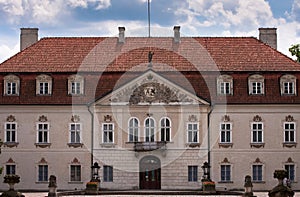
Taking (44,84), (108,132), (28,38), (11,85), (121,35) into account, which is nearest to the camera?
(108,132)

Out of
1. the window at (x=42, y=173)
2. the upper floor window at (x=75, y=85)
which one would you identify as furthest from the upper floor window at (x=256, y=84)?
the window at (x=42, y=173)

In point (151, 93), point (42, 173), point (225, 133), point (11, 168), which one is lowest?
point (42, 173)

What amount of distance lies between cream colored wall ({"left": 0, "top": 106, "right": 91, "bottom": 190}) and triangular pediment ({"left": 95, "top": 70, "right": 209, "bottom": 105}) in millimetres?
2613

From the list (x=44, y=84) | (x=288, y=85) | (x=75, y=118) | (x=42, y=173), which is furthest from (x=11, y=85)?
(x=288, y=85)

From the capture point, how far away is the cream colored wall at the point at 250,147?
49.0 metres

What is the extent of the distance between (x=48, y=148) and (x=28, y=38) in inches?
355

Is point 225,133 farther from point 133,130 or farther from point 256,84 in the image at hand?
point 133,130

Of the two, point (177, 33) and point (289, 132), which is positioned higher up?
point (177, 33)

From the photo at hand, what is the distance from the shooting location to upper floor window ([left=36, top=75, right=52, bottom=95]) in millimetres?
49625

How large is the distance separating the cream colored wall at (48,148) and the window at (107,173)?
1119mm

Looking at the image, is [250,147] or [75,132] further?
[75,132]

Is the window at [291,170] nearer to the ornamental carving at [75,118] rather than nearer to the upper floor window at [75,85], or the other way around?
the ornamental carving at [75,118]

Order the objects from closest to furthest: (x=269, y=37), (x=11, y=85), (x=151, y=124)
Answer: (x=151, y=124), (x=11, y=85), (x=269, y=37)

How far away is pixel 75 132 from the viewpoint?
4978 centimetres
